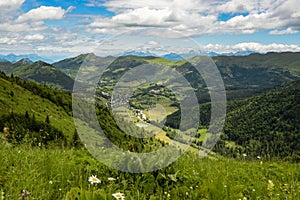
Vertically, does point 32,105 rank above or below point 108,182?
below

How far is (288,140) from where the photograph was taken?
7456 inches

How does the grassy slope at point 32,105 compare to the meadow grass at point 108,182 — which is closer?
the meadow grass at point 108,182

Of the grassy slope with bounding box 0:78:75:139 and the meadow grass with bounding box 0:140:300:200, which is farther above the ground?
the meadow grass with bounding box 0:140:300:200

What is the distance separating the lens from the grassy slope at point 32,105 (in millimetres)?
100275

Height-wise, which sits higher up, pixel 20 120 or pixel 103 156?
pixel 103 156

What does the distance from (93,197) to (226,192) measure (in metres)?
2.24

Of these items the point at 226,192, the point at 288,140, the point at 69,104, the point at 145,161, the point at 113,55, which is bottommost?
the point at 288,140

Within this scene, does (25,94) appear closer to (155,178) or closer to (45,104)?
(45,104)

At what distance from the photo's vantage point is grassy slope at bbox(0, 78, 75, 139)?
3948 inches

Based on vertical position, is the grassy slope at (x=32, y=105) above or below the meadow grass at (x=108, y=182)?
below

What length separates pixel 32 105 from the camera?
371 feet

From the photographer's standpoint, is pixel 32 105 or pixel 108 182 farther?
pixel 32 105

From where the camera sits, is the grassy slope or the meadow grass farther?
the grassy slope

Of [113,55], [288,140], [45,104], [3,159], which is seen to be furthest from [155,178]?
[288,140]
